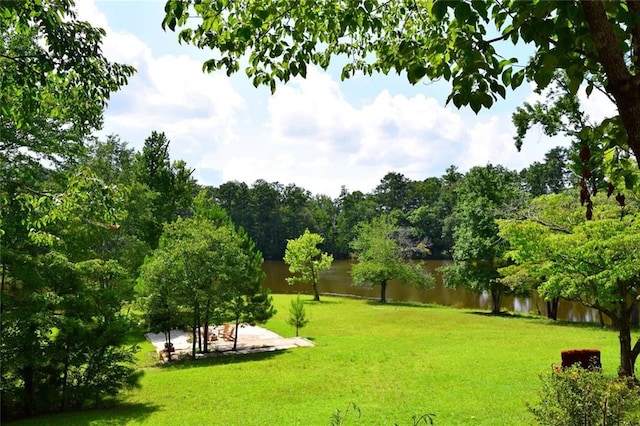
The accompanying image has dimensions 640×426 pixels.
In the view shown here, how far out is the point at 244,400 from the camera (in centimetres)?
1082

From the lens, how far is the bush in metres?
5.01

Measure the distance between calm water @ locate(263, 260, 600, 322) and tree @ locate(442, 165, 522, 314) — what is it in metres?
4.16

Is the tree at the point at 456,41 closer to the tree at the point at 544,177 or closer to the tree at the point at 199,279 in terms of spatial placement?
the tree at the point at 199,279

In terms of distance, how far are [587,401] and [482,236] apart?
25830 millimetres

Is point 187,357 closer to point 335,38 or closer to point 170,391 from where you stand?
point 170,391

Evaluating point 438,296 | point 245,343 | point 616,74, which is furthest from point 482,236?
point 616,74

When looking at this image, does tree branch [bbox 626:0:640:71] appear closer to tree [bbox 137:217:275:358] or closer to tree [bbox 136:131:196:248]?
tree [bbox 137:217:275:358]

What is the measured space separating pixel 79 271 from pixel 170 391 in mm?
4009

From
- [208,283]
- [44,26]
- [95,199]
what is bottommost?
[208,283]

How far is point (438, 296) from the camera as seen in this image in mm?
39500

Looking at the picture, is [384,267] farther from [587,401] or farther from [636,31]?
[636,31]

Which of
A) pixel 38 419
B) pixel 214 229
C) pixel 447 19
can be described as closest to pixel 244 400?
pixel 38 419

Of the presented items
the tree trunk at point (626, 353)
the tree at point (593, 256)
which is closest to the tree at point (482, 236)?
the tree at point (593, 256)

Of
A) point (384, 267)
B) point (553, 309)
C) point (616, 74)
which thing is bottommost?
point (553, 309)
